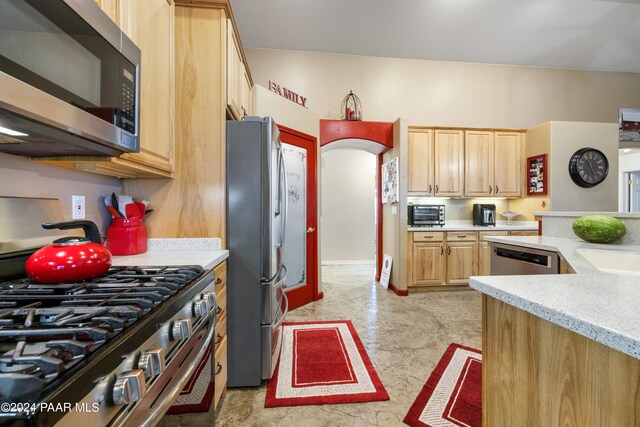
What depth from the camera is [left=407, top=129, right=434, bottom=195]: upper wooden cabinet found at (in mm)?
3986

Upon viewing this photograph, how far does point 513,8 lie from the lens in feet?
10.1

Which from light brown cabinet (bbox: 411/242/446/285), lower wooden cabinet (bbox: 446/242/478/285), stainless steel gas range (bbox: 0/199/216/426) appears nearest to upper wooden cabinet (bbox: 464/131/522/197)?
lower wooden cabinet (bbox: 446/242/478/285)

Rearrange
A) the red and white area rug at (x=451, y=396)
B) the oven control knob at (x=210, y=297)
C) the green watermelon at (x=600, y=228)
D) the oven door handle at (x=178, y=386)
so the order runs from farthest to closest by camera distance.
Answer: the green watermelon at (x=600, y=228) → the red and white area rug at (x=451, y=396) → the oven control knob at (x=210, y=297) → the oven door handle at (x=178, y=386)

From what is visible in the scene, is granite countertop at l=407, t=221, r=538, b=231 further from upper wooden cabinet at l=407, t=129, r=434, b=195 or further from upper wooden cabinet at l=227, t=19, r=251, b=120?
upper wooden cabinet at l=227, t=19, r=251, b=120

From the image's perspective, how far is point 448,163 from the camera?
4035 millimetres

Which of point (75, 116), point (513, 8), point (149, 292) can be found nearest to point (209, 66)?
point (75, 116)

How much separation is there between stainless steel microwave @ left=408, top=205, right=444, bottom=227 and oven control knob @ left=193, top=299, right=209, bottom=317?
131 inches

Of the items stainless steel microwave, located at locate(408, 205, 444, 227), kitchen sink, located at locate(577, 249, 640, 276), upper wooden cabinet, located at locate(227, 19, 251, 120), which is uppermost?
upper wooden cabinet, located at locate(227, 19, 251, 120)

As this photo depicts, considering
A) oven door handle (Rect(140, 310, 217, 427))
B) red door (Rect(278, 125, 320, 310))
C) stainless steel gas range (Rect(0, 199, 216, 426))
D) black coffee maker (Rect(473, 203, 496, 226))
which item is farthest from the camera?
black coffee maker (Rect(473, 203, 496, 226))

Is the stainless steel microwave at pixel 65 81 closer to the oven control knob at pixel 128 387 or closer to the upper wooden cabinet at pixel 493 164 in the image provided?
the oven control knob at pixel 128 387

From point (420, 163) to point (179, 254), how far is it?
11.3ft

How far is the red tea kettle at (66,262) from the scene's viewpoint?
91 centimetres

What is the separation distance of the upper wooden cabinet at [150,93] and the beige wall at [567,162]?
15.3 ft

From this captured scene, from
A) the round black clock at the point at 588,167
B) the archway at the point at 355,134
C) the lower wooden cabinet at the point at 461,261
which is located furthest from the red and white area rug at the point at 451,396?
the round black clock at the point at 588,167
